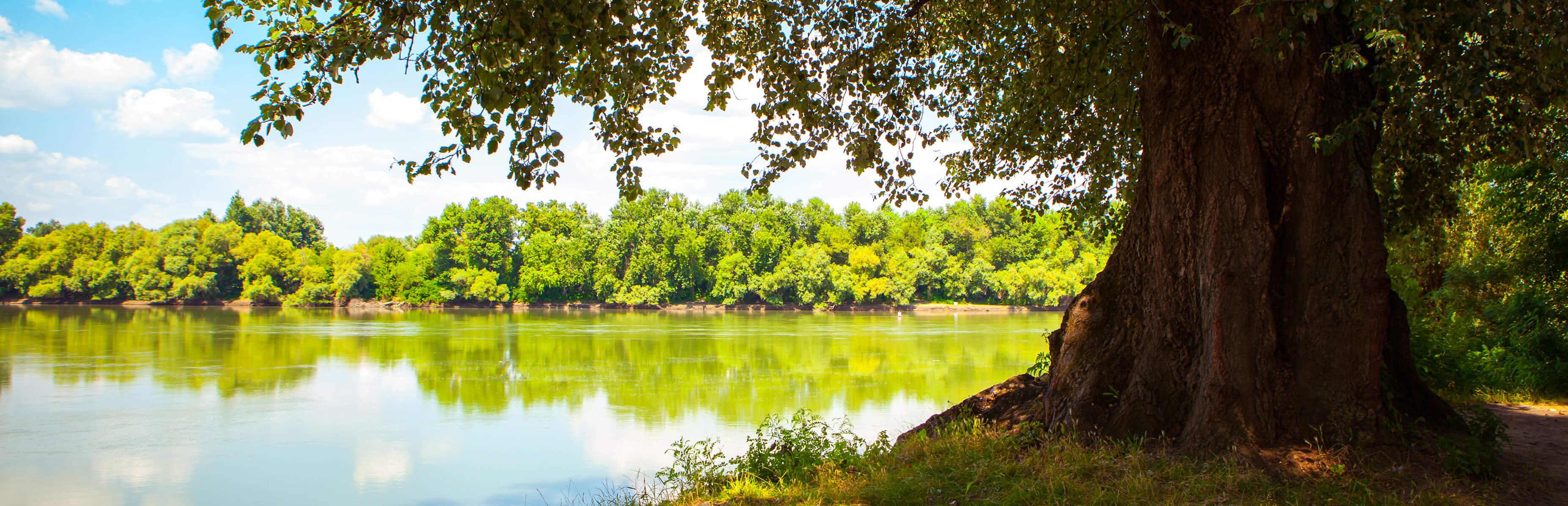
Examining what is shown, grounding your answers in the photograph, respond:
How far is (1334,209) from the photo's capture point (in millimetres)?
5270

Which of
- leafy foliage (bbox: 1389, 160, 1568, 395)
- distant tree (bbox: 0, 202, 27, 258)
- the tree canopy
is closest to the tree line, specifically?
distant tree (bbox: 0, 202, 27, 258)

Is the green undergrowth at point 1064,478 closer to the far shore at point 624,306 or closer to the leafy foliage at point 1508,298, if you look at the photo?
the leafy foliage at point 1508,298

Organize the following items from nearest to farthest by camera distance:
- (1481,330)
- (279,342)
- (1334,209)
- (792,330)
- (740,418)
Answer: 1. (1334,209)
2. (1481,330)
3. (740,418)
4. (279,342)
5. (792,330)

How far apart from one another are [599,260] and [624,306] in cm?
383

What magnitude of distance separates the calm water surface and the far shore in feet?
92.6

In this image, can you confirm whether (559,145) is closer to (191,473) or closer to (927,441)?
(927,441)

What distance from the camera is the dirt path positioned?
506cm

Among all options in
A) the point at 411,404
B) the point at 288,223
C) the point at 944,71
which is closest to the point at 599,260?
the point at 288,223

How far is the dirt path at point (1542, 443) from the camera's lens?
506 centimetres

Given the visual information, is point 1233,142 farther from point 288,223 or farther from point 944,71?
point 288,223

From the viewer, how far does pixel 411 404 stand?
1611 centimetres

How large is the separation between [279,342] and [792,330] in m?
18.2

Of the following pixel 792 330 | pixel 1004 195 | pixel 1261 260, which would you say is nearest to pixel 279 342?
pixel 792 330

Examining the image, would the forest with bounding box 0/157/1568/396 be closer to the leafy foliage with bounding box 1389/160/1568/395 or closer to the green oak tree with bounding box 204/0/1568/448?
the leafy foliage with bounding box 1389/160/1568/395
